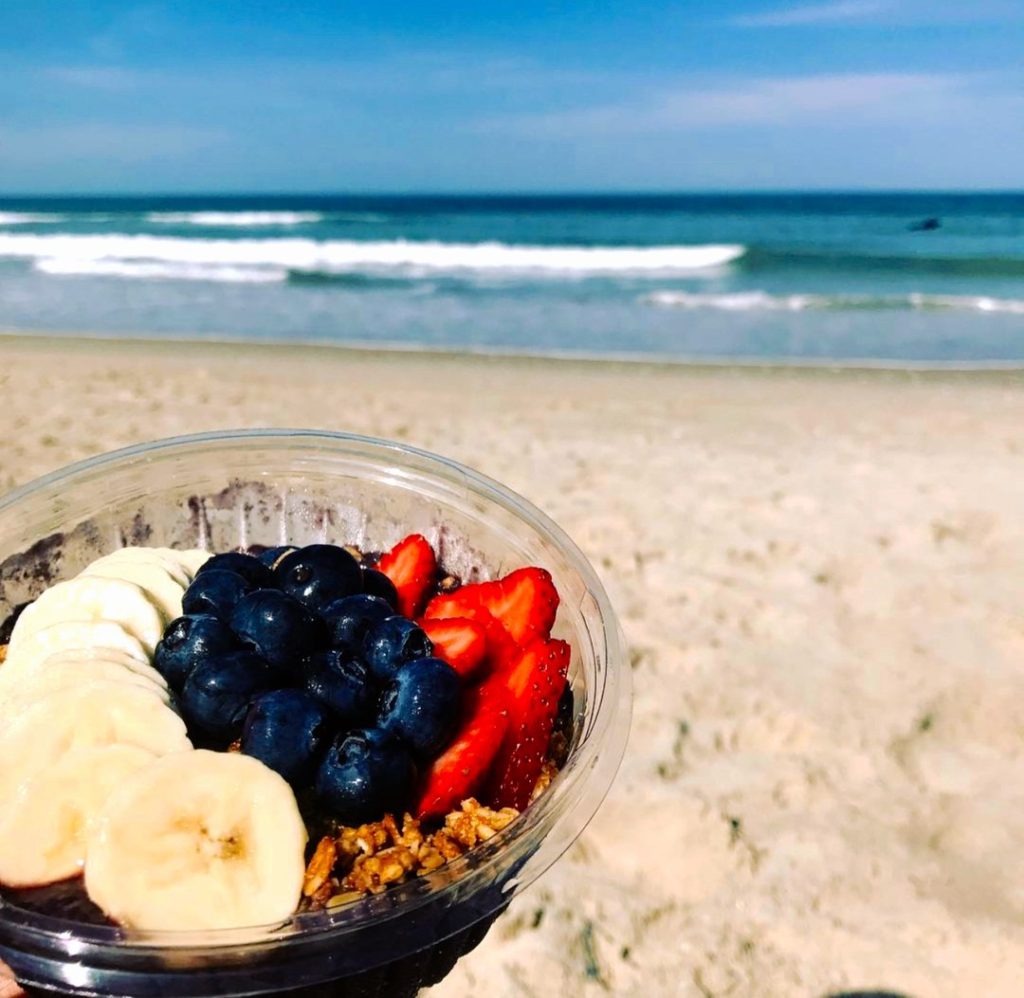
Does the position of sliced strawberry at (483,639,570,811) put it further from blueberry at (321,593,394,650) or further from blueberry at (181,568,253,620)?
blueberry at (181,568,253,620)

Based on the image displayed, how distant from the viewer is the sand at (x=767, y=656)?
284 cm

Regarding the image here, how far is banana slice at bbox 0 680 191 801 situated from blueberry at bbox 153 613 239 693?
0.12m

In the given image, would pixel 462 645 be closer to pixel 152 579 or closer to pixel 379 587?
pixel 379 587

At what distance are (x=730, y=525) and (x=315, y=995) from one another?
447 cm

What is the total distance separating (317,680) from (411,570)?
1.34 ft

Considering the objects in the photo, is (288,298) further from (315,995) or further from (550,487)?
(315,995)

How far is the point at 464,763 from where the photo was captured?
1347mm

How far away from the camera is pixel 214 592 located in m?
A: 1.51

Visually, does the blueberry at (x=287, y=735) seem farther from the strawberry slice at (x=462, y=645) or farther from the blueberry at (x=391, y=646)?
the strawberry slice at (x=462, y=645)

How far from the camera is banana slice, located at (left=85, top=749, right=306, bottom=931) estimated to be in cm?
109

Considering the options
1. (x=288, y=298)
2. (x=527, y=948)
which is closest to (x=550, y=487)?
(x=527, y=948)

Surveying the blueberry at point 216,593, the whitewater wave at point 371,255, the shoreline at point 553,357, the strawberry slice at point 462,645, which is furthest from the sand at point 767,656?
the whitewater wave at point 371,255

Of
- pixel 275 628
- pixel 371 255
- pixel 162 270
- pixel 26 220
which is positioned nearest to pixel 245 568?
pixel 275 628

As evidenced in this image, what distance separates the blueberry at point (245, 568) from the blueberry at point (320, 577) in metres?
0.03
